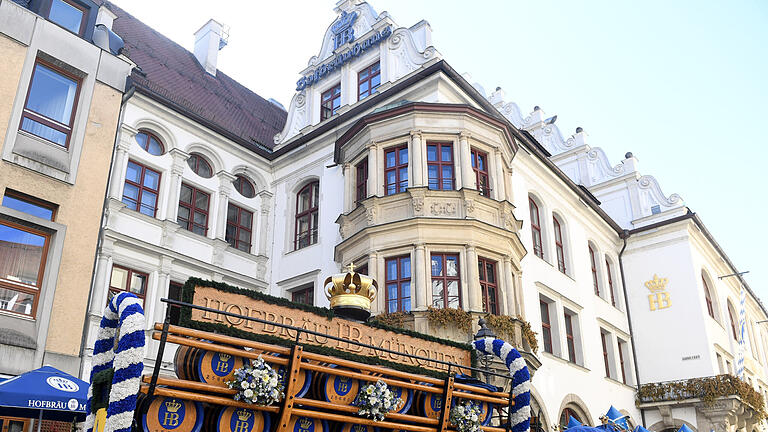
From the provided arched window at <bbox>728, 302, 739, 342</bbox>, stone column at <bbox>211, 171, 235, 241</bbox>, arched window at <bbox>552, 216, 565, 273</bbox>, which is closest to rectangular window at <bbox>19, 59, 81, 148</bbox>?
stone column at <bbox>211, 171, 235, 241</bbox>

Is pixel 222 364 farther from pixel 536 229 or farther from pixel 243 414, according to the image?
pixel 536 229

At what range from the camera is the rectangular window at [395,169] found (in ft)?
59.2

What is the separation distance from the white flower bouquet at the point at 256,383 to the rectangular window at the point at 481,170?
42.7ft

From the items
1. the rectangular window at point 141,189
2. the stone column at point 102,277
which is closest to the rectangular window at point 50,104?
the stone column at point 102,277

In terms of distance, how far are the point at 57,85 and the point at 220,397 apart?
1243 centimetres

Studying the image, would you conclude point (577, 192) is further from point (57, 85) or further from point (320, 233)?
point (57, 85)

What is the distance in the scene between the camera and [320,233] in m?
20.4

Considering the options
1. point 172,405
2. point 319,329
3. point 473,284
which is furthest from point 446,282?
point 172,405

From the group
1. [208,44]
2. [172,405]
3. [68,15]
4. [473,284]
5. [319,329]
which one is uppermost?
[208,44]

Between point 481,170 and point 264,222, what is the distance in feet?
25.5

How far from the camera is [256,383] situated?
561 centimetres

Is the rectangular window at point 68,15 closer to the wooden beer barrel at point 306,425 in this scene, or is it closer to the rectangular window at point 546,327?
the wooden beer barrel at point 306,425

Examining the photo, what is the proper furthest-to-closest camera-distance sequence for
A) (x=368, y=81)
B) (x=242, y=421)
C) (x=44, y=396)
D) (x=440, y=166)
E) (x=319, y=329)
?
1. (x=368, y=81)
2. (x=440, y=166)
3. (x=44, y=396)
4. (x=319, y=329)
5. (x=242, y=421)

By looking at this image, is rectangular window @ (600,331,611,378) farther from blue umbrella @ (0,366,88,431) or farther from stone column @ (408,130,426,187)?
blue umbrella @ (0,366,88,431)
